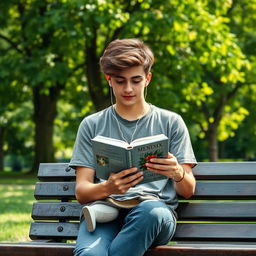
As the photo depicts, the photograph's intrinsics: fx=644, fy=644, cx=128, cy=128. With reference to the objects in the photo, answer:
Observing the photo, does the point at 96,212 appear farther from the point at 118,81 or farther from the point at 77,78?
the point at 77,78

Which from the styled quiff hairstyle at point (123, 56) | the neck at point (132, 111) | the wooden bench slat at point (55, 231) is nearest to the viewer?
the styled quiff hairstyle at point (123, 56)

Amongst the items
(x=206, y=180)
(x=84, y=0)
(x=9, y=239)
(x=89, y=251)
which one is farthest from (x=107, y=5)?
(x=89, y=251)

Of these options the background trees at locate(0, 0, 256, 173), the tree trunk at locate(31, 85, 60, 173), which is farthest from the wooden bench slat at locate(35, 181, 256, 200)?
the tree trunk at locate(31, 85, 60, 173)

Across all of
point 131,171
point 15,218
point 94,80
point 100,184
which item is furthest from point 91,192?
point 94,80

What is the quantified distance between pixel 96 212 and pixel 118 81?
744 millimetres

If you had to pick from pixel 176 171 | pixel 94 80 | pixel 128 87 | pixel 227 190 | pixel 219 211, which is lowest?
pixel 219 211

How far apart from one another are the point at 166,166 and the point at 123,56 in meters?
0.67

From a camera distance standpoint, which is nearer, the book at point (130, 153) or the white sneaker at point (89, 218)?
the book at point (130, 153)

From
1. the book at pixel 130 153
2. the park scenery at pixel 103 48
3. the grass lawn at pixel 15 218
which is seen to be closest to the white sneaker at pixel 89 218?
the book at pixel 130 153

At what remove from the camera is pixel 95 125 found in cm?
379

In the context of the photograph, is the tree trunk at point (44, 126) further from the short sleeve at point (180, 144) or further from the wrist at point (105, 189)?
the wrist at point (105, 189)

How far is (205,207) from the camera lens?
402 centimetres

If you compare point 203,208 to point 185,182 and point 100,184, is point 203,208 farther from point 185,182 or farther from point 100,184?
point 100,184

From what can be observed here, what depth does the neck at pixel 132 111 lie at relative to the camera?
378 cm
